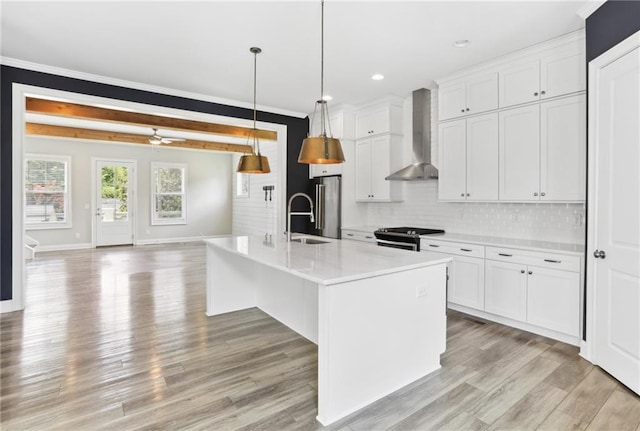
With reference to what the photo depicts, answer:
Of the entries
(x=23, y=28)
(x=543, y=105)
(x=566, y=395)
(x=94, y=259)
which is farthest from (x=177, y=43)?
(x=94, y=259)

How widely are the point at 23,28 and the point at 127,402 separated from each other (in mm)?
3314

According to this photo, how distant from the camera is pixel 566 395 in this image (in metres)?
2.26

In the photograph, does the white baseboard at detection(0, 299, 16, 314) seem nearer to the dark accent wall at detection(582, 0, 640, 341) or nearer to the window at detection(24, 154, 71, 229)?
the window at detection(24, 154, 71, 229)

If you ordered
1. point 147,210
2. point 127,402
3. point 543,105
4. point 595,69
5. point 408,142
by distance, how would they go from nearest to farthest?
point 127,402 < point 595,69 < point 543,105 < point 408,142 < point 147,210

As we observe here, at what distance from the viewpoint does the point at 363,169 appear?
539cm

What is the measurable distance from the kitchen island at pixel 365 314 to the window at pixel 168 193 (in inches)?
294

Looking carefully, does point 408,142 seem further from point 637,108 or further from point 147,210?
point 147,210

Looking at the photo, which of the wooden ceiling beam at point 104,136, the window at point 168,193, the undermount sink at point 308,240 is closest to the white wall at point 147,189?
the window at point 168,193

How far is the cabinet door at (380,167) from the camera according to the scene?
5.02 metres

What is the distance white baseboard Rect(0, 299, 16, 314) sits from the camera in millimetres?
3847

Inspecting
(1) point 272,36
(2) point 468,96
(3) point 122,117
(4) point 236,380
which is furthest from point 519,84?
(3) point 122,117

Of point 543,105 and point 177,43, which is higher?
point 177,43

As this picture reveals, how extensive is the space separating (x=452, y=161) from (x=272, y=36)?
8.00 ft

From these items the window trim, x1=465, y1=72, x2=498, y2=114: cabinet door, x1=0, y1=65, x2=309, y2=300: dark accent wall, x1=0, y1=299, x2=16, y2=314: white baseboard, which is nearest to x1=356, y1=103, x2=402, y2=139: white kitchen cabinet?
x1=465, y1=72, x2=498, y2=114: cabinet door
